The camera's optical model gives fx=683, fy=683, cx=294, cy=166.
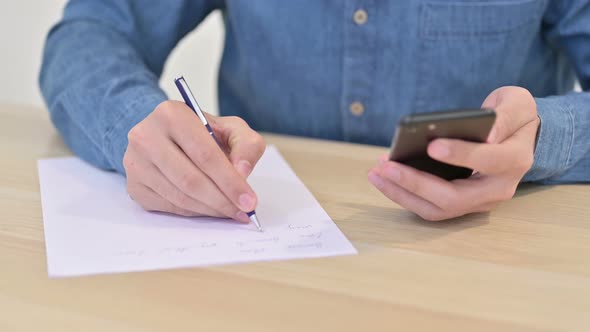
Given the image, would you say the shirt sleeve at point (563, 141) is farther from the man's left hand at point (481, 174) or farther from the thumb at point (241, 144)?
the thumb at point (241, 144)

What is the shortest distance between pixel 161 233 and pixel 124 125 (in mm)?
204

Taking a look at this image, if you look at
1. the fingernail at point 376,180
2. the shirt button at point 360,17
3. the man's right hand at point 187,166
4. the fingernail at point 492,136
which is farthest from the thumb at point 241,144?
the shirt button at point 360,17

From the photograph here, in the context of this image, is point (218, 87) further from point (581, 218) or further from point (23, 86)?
point (23, 86)

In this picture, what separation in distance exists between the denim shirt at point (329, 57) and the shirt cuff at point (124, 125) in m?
0.01

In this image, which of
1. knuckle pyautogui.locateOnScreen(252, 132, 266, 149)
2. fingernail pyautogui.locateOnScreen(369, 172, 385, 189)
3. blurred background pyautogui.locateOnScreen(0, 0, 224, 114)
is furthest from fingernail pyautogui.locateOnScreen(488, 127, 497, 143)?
blurred background pyautogui.locateOnScreen(0, 0, 224, 114)

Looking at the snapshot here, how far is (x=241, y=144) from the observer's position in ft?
2.22

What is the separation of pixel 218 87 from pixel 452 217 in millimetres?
616

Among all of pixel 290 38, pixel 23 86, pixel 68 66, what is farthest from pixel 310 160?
pixel 23 86

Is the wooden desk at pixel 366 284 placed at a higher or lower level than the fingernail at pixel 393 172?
lower

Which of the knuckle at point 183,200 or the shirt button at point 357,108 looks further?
the shirt button at point 357,108

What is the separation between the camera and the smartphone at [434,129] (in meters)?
0.55

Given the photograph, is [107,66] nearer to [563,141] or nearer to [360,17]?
[360,17]

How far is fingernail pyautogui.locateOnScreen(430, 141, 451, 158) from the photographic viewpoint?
1.88ft

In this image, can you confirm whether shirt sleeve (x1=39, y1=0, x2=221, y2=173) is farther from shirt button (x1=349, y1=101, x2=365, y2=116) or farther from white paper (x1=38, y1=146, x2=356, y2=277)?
shirt button (x1=349, y1=101, x2=365, y2=116)
